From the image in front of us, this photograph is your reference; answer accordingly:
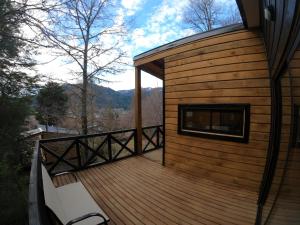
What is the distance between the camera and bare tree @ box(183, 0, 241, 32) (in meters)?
10.7

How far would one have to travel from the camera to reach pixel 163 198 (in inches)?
125

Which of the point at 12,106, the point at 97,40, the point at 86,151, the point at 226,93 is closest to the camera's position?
the point at 226,93

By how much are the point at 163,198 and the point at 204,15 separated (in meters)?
11.2

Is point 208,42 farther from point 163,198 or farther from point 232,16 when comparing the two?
point 232,16

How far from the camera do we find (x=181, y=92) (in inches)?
166

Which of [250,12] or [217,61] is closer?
[250,12]

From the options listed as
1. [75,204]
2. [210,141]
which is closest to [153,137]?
[210,141]

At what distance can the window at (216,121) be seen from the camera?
3277 mm

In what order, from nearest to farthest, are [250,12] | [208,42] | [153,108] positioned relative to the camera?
[250,12] < [208,42] < [153,108]

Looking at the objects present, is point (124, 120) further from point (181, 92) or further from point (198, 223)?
point (198, 223)

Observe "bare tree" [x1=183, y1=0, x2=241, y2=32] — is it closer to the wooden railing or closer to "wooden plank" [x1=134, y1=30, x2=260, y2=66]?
the wooden railing

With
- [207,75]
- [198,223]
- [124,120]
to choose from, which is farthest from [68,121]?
[198,223]

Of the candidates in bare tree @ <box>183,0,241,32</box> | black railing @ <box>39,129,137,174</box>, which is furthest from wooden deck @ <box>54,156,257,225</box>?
bare tree @ <box>183,0,241,32</box>

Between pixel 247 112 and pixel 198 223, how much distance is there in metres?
1.90
